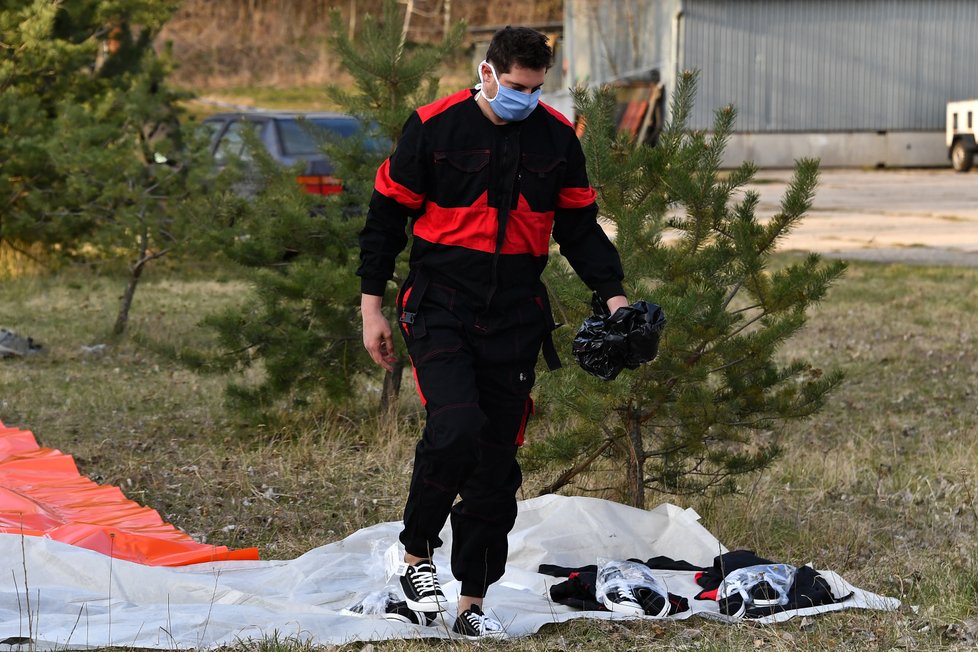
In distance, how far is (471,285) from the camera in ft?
12.6

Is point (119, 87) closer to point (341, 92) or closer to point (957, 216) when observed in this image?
point (341, 92)

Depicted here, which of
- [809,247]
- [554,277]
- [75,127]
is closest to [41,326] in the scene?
[75,127]

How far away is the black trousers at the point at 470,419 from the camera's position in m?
3.80

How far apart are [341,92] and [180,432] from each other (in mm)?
2169

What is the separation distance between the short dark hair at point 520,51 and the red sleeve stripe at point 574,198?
0.41 metres

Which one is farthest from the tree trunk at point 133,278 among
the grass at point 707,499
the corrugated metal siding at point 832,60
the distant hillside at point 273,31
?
the distant hillside at point 273,31

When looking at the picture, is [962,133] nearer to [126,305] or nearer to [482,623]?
[126,305]

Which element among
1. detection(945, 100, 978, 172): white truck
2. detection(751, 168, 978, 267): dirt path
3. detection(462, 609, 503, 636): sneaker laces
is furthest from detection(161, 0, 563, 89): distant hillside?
detection(462, 609, 503, 636): sneaker laces

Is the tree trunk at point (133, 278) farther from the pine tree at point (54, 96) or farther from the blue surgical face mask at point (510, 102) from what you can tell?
the blue surgical face mask at point (510, 102)

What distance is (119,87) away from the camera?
48.2 feet

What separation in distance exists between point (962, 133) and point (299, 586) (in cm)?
2659

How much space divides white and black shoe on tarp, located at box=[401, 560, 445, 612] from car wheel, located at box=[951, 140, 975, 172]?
88.1 feet

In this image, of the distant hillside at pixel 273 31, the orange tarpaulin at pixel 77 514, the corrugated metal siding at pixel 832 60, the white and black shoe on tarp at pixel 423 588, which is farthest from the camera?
the distant hillside at pixel 273 31

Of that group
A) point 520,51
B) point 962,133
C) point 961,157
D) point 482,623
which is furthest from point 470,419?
point 961,157
